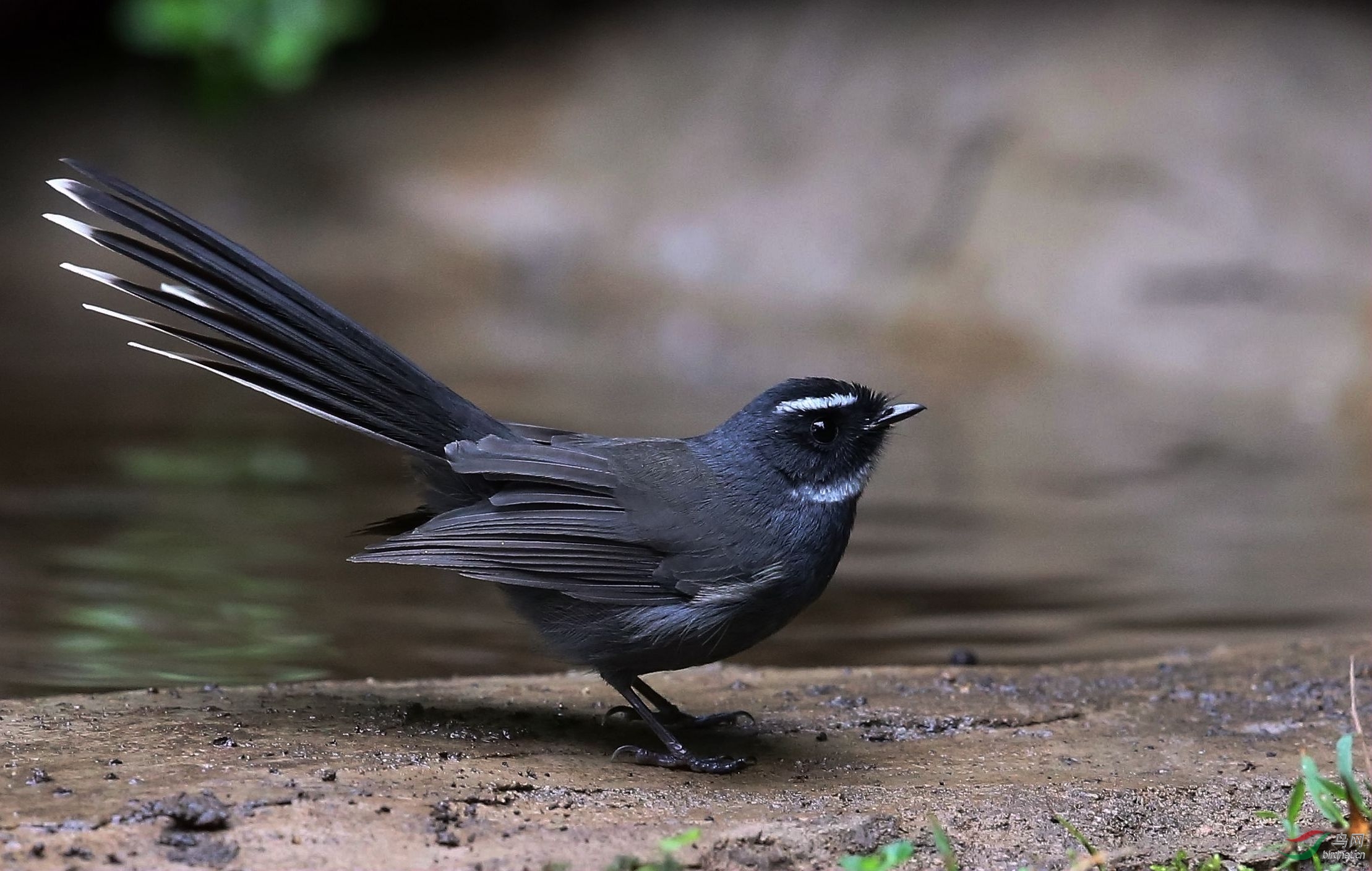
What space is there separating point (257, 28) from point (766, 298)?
515 cm

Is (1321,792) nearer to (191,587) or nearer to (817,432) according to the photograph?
(817,432)

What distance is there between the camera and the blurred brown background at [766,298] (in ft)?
22.8

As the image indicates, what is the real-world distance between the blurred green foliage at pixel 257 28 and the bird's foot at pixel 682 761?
10.3 metres

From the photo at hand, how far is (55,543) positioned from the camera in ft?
23.5

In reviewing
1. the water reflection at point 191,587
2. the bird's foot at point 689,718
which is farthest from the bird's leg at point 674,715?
the water reflection at point 191,587

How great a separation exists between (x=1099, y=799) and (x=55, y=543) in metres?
5.27

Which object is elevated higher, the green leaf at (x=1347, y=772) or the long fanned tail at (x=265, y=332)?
the long fanned tail at (x=265, y=332)

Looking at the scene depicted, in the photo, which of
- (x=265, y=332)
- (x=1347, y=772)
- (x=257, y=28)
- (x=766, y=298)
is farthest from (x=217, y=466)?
(x=1347, y=772)

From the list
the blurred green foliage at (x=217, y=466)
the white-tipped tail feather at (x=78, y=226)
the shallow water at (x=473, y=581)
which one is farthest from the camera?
the blurred green foliage at (x=217, y=466)

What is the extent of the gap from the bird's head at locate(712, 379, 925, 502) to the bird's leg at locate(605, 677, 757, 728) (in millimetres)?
759

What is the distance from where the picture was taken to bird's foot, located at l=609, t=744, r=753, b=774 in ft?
13.6

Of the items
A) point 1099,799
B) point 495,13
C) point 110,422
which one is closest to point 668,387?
point 110,422

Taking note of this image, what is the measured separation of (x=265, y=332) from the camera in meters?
4.21

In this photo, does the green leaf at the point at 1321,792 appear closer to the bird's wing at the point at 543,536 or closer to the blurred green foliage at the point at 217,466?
the bird's wing at the point at 543,536
